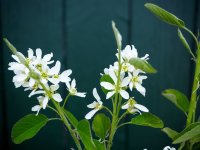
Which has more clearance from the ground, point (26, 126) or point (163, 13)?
point (163, 13)

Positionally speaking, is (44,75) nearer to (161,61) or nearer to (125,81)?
(125,81)

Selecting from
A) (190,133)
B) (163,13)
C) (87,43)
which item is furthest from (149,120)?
(87,43)

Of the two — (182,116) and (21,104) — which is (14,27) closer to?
(21,104)

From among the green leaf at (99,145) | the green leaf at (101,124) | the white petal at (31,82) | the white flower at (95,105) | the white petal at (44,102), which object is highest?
the white petal at (31,82)

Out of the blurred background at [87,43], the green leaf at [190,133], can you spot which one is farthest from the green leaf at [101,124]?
the blurred background at [87,43]

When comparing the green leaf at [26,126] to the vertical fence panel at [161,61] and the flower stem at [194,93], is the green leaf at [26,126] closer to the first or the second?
the flower stem at [194,93]
